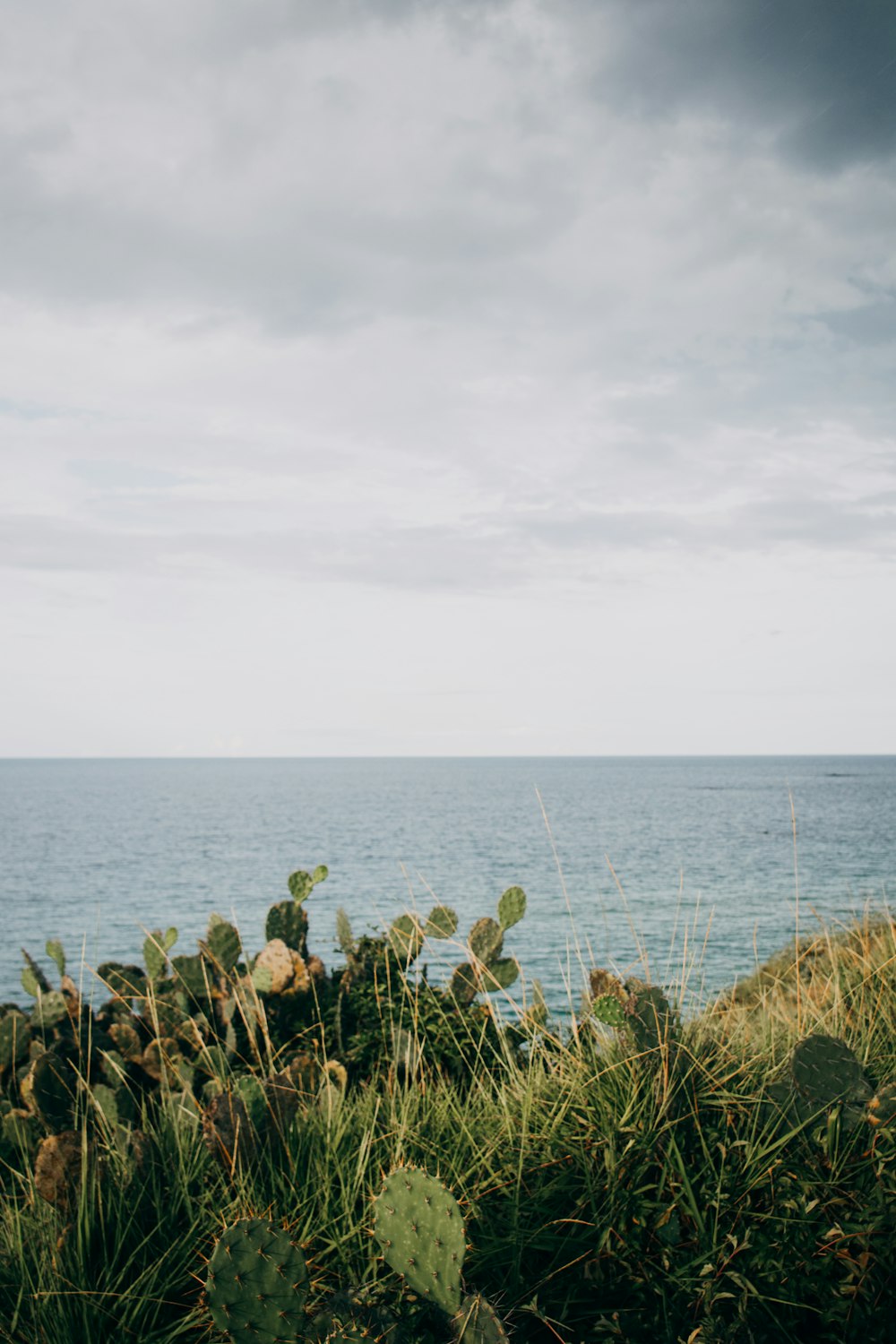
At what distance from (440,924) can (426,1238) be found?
2.38 metres

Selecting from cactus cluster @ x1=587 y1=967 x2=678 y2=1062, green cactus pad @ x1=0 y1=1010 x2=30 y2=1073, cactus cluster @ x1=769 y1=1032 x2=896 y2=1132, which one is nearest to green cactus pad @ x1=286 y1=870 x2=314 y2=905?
green cactus pad @ x1=0 y1=1010 x2=30 y2=1073

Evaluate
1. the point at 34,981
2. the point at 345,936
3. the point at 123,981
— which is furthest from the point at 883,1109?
the point at 34,981

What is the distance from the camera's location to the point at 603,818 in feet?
226

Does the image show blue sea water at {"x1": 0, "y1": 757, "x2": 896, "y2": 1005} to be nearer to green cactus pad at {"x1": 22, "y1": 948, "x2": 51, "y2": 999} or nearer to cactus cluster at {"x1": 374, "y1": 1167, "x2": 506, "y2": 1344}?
green cactus pad at {"x1": 22, "y1": 948, "x2": 51, "y2": 999}

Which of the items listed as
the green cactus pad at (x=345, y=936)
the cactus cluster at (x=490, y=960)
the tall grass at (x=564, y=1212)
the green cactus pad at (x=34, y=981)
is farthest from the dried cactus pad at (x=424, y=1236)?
the green cactus pad at (x=34, y=981)

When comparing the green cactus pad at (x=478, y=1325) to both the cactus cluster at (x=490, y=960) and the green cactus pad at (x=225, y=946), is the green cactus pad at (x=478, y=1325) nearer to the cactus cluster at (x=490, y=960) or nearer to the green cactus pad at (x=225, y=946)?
the cactus cluster at (x=490, y=960)

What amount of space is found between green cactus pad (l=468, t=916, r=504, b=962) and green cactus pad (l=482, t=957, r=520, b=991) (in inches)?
1.6

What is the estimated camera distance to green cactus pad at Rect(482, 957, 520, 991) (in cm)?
442

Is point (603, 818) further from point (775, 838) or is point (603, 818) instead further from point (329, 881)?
point (329, 881)

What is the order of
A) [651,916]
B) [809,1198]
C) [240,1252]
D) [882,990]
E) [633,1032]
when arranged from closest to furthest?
[240,1252]
[809,1198]
[633,1032]
[882,990]
[651,916]

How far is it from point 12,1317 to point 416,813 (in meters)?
77.4

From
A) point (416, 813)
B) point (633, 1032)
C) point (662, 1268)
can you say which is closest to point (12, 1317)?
point (662, 1268)

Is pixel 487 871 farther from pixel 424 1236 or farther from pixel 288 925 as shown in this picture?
pixel 424 1236

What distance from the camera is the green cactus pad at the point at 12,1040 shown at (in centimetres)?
432
